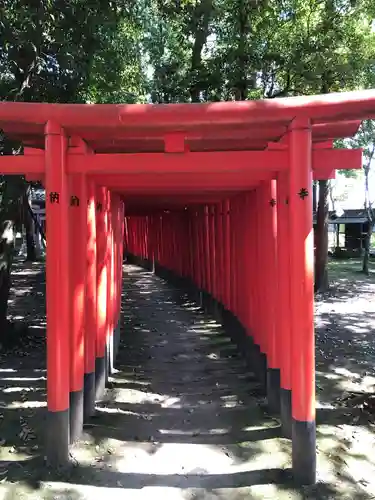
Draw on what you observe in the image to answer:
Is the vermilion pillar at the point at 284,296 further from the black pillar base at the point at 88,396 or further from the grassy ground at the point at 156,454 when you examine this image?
the black pillar base at the point at 88,396

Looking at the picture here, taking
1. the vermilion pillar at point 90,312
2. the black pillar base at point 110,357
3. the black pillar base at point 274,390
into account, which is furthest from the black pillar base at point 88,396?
the black pillar base at point 274,390

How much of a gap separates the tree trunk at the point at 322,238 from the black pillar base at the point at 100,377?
28.3 feet

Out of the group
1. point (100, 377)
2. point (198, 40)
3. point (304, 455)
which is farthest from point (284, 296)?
point (198, 40)

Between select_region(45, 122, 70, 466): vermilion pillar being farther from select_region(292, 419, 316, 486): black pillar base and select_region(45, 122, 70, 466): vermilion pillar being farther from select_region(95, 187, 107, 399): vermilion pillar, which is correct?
select_region(292, 419, 316, 486): black pillar base

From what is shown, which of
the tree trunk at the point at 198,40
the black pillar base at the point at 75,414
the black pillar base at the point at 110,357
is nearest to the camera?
the black pillar base at the point at 75,414

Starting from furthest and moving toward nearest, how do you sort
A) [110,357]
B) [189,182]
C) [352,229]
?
[352,229] → [110,357] → [189,182]

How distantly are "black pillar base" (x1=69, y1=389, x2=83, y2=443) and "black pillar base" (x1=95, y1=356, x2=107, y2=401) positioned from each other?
3.33 ft

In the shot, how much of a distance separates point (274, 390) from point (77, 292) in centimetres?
241

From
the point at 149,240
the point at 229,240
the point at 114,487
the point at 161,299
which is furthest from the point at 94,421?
the point at 149,240

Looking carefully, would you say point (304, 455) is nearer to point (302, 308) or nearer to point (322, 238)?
point (302, 308)

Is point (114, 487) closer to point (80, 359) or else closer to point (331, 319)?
point (80, 359)

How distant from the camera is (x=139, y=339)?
28.7 feet

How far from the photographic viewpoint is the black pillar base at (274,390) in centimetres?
522

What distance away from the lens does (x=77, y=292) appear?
183 inches
